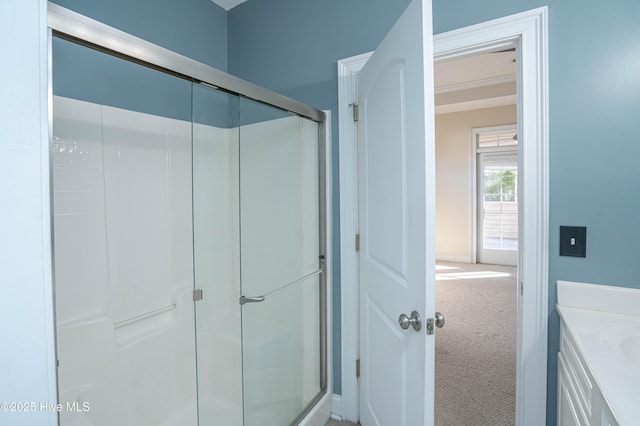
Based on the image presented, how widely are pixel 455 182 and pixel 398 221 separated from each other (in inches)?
191

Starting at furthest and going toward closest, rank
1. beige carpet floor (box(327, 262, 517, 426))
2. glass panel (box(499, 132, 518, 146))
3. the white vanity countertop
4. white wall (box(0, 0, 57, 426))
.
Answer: glass panel (box(499, 132, 518, 146)) → beige carpet floor (box(327, 262, 517, 426)) → the white vanity countertop → white wall (box(0, 0, 57, 426))

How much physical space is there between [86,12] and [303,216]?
1522 mm

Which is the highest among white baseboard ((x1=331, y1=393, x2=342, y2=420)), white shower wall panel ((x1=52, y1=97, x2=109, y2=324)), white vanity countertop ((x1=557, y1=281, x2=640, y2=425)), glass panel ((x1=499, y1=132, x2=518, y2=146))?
glass panel ((x1=499, y1=132, x2=518, y2=146))

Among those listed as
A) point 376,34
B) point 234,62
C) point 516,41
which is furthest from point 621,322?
point 234,62

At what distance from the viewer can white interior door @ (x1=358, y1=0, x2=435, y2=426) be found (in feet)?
3.44

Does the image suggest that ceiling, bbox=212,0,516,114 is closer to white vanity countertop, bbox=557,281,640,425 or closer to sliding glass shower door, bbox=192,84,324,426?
sliding glass shower door, bbox=192,84,324,426

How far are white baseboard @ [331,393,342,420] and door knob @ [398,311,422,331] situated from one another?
1.09m

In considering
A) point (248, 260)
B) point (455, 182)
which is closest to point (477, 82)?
point (455, 182)

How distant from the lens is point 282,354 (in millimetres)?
1761

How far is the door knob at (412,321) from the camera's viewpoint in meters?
1.07

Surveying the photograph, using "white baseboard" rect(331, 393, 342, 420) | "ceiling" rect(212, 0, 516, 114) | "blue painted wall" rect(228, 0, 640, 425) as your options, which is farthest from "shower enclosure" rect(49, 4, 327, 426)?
→ "ceiling" rect(212, 0, 516, 114)

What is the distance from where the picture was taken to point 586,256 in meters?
1.29

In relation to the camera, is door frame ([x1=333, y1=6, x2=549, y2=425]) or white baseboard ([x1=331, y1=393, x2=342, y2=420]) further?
white baseboard ([x1=331, y1=393, x2=342, y2=420])

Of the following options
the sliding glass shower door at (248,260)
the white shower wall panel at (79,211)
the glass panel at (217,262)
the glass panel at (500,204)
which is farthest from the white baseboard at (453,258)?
the white shower wall panel at (79,211)
